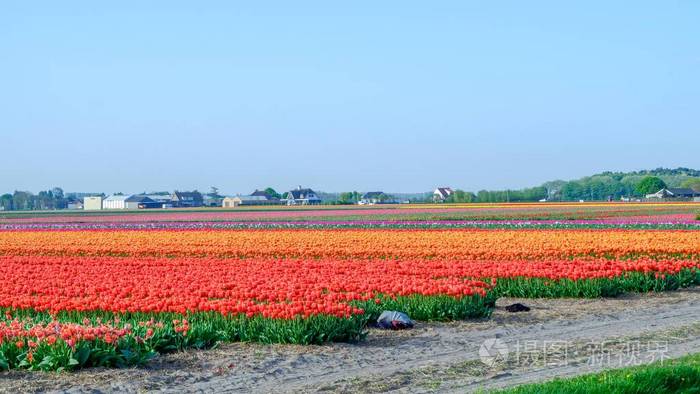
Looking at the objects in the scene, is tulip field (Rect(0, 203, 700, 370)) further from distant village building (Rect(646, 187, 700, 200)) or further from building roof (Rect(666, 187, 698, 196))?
building roof (Rect(666, 187, 698, 196))

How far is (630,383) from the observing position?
30.9ft

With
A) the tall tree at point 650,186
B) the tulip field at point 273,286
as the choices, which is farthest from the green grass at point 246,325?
the tall tree at point 650,186

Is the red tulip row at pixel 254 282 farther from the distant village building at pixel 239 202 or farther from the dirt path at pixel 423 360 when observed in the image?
the distant village building at pixel 239 202

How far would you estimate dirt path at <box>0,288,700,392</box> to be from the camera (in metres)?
11.0

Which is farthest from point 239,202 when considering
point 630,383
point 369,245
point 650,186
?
point 630,383

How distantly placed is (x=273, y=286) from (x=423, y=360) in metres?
5.91

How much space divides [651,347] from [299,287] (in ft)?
22.8

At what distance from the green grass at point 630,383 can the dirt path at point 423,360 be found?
1.01m

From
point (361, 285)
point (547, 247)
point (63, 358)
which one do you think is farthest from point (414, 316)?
point (547, 247)

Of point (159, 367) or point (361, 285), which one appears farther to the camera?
point (361, 285)

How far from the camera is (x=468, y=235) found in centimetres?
3859

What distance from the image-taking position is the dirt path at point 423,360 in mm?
11000

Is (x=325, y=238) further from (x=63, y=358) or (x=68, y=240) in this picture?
(x=63, y=358)

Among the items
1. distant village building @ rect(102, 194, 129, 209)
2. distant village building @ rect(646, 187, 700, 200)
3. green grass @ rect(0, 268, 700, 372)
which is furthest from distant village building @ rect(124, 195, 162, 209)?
green grass @ rect(0, 268, 700, 372)
